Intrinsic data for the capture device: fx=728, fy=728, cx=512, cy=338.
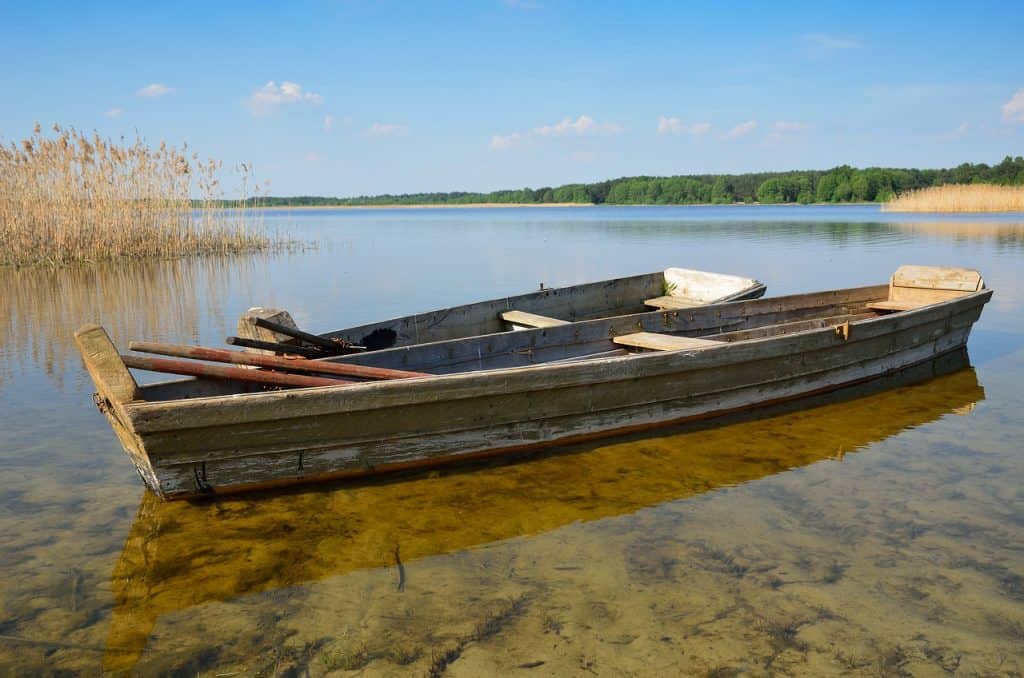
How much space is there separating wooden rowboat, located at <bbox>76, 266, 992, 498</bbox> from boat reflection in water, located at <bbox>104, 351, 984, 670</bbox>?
152mm

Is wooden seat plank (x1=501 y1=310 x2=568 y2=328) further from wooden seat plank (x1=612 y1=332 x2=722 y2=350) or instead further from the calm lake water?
the calm lake water

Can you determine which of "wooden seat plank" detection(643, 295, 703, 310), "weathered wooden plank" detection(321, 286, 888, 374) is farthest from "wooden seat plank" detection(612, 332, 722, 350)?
"wooden seat plank" detection(643, 295, 703, 310)

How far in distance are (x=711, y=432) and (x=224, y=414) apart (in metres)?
3.56

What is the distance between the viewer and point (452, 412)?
4.61 metres

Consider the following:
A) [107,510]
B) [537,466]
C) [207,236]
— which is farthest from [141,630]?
[207,236]

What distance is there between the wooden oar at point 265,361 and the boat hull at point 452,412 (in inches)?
16.8

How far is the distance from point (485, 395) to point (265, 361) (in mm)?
1424

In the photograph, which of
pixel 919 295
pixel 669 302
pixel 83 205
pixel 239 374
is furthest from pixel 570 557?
pixel 83 205

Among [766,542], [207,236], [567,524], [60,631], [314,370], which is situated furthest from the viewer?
[207,236]

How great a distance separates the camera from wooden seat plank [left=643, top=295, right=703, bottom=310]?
353 inches

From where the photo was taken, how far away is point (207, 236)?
2041cm

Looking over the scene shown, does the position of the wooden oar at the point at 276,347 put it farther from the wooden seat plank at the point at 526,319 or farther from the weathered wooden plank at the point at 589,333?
the wooden seat plank at the point at 526,319

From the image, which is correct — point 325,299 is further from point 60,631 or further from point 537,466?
point 60,631

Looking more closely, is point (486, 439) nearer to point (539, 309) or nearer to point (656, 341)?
point (656, 341)
